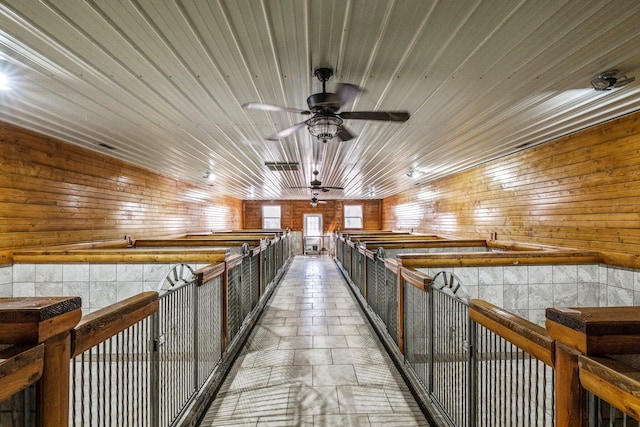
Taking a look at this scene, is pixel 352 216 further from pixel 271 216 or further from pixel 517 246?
pixel 517 246

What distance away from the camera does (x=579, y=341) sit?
88cm

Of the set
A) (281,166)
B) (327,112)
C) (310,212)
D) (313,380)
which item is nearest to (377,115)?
(327,112)

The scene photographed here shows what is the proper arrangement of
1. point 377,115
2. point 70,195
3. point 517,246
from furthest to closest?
point 517,246, point 70,195, point 377,115

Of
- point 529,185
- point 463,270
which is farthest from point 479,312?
point 529,185

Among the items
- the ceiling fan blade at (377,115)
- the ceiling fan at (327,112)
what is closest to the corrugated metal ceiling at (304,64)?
the ceiling fan at (327,112)

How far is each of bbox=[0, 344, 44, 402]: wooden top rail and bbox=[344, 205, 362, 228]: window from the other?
46.2ft

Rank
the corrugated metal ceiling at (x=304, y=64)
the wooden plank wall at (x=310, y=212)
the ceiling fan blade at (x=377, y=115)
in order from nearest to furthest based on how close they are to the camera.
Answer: the corrugated metal ceiling at (x=304, y=64)
the ceiling fan blade at (x=377, y=115)
the wooden plank wall at (x=310, y=212)

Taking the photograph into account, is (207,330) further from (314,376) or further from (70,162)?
(70,162)

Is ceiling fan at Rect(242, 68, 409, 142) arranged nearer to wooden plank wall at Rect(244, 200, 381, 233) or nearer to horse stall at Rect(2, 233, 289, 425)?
horse stall at Rect(2, 233, 289, 425)

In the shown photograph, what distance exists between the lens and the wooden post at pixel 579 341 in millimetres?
841

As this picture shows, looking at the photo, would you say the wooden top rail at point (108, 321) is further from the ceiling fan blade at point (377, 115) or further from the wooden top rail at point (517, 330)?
the ceiling fan blade at point (377, 115)

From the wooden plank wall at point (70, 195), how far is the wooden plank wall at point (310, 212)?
6.93 m

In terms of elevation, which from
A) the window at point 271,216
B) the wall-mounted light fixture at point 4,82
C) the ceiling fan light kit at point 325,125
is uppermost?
the wall-mounted light fixture at point 4,82

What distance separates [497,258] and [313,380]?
8.16ft
